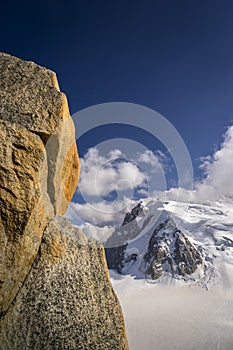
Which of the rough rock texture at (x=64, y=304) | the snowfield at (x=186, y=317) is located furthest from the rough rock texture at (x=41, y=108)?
the snowfield at (x=186, y=317)

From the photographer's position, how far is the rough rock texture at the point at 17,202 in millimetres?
5336

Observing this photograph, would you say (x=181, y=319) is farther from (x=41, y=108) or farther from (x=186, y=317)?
(x=41, y=108)

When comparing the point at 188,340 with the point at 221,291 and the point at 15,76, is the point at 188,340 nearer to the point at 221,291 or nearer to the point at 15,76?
the point at 221,291

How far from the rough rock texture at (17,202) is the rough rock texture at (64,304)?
37cm

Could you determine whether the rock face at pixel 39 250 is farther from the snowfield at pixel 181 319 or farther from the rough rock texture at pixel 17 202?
the snowfield at pixel 181 319

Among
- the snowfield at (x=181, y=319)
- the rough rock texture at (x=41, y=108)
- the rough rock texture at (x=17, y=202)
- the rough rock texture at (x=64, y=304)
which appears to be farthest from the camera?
the snowfield at (x=181, y=319)

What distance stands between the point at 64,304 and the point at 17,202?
101 inches

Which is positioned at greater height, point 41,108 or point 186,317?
point 41,108

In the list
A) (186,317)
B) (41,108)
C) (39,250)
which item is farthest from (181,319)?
(41,108)

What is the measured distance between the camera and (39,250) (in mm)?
6309

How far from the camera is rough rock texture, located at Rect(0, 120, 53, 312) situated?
17.5ft

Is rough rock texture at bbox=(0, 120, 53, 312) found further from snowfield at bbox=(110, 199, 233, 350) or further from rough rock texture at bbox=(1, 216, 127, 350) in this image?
snowfield at bbox=(110, 199, 233, 350)

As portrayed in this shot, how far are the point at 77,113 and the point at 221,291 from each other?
206 meters

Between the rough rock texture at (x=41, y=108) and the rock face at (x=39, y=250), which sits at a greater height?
the rough rock texture at (x=41, y=108)
